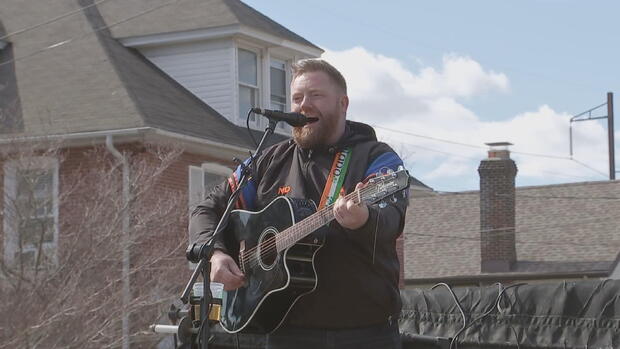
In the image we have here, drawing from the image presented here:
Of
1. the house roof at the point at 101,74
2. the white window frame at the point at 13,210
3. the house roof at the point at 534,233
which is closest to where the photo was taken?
the white window frame at the point at 13,210

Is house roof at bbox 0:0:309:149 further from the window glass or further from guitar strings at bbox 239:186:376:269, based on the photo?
guitar strings at bbox 239:186:376:269

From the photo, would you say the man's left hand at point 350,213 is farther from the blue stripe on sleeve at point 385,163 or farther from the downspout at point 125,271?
the downspout at point 125,271

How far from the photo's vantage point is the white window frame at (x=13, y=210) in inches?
571

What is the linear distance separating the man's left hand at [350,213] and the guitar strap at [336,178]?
0.42 metres

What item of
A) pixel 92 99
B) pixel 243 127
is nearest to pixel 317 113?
pixel 92 99

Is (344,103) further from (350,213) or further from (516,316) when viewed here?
(516,316)

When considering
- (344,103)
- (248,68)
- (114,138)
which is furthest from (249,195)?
(248,68)

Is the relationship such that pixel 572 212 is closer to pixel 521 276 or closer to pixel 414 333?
pixel 521 276

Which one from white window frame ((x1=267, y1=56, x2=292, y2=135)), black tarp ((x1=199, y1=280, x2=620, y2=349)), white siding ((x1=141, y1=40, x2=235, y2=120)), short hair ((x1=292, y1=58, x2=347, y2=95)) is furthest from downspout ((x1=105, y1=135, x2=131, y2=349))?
short hair ((x1=292, y1=58, x2=347, y2=95))

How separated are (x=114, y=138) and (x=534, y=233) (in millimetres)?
13598

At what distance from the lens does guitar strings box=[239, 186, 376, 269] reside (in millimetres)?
4402

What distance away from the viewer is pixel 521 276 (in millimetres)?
25766

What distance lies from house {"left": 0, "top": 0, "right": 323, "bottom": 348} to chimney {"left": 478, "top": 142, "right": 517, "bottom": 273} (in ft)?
22.8

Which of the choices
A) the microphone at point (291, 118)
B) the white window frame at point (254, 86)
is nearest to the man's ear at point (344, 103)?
the microphone at point (291, 118)
